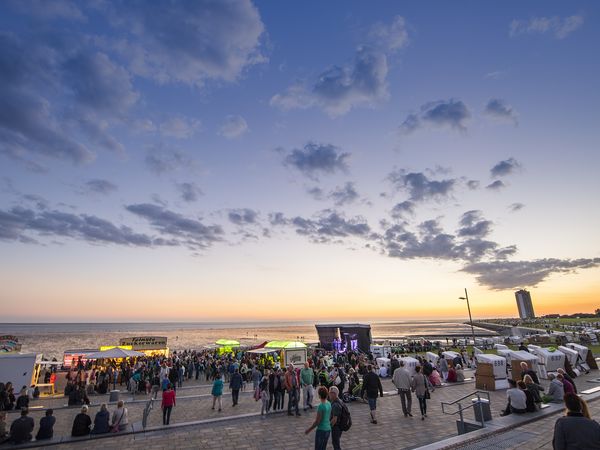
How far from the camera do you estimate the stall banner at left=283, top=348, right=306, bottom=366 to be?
2036 cm

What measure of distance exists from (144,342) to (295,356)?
19030 millimetres

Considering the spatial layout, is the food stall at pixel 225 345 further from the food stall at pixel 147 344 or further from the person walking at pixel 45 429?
the person walking at pixel 45 429

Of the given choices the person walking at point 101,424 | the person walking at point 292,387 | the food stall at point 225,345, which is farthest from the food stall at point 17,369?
the food stall at point 225,345

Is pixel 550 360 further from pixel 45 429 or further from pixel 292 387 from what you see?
pixel 45 429

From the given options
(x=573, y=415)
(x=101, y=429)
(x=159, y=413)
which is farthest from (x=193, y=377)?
(x=573, y=415)

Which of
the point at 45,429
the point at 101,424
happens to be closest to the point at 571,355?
the point at 101,424

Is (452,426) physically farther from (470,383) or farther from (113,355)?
(113,355)

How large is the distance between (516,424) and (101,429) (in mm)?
12011

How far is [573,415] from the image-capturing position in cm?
419

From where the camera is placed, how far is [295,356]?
2052 centimetres

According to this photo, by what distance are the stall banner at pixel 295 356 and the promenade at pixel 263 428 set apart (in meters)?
6.58

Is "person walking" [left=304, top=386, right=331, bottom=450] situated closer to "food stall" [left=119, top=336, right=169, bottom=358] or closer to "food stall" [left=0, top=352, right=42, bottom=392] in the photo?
"food stall" [left=0, top=352, right=42, bottom=392]

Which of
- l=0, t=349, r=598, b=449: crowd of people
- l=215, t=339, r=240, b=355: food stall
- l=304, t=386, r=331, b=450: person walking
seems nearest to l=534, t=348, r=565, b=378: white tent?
l=0, t=349, r=598, b=449: crowd of people

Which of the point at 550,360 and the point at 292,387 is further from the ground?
the point at 292,387
